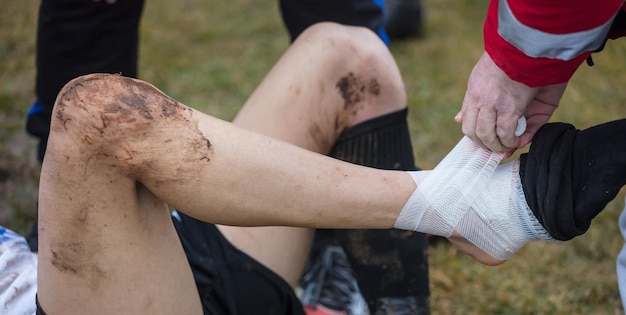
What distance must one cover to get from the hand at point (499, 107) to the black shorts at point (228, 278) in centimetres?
43

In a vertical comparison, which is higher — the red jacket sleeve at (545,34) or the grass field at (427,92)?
the red jacket sleeve at (545,34)

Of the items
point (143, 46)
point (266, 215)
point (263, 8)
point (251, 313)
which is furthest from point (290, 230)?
point (263, 8)

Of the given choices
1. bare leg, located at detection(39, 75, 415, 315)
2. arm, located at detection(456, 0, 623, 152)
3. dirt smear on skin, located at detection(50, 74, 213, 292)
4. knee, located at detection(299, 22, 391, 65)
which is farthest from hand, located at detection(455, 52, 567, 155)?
dirt smear on skin, located at detection(50, 74, 213, 292)

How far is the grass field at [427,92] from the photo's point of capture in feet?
6.17

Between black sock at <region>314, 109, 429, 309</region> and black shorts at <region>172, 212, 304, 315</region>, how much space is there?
16 centimetres

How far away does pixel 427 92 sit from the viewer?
9.55 feet

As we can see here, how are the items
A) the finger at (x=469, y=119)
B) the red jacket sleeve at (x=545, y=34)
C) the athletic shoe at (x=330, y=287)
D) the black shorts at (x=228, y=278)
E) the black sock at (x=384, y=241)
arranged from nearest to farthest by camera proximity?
the red jacket sleeve at (x=545, y=34)
the finger at (x=469, y=119)
the black shorts at (x=228, y=278)
the black sock at (x=384, y=241)
the athletic shoe at (x=330, y=287)

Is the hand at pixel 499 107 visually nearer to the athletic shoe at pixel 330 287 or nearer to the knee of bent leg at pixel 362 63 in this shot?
the knee of bent leg at pixel 362 63

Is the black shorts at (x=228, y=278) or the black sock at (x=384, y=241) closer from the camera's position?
the black shorts at (x=228, y=278)

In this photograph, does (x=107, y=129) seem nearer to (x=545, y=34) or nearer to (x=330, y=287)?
(x=545, y=34)

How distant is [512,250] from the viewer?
4.15ft

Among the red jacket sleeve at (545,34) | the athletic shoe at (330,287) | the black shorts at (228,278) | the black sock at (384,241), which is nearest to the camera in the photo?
the red jacket sleeve at (545,34)

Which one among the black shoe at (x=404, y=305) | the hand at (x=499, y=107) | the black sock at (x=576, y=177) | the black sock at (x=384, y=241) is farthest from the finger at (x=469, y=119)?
the black shoe at (x=404, y=305)

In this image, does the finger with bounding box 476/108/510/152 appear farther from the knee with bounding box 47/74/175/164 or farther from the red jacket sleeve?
the knee with bounding box 47/74/175/164
